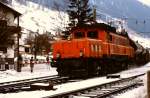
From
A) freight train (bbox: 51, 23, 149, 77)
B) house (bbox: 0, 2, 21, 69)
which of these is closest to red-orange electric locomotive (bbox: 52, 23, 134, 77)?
freight train (bbox: 51, 23, 149, 77)

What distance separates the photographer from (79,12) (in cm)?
6500

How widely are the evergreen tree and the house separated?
10702mm

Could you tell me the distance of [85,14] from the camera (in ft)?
212

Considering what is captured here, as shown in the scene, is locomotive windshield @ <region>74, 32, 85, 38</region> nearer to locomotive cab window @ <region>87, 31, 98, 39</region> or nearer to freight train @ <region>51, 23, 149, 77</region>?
freight train @ <region>51, 23, 149, 77</region>

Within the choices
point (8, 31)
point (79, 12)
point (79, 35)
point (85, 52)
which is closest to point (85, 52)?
point (85, 52)

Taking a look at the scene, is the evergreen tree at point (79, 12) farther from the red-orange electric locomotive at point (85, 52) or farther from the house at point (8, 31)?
the red-orange electric locomotive at point (85, 52)

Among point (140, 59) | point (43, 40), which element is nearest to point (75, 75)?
point (140, 59)

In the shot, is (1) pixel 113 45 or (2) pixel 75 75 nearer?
(2) pixel 75 75

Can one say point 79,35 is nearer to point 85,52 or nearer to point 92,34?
point 92,34

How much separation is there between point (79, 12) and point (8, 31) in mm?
26530

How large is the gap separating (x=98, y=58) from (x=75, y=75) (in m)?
2.22

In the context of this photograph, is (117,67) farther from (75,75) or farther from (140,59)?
(140,59)

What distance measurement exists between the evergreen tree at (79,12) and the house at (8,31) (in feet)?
35.1

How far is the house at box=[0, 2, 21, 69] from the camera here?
39.3 m
